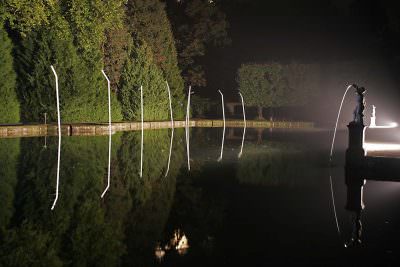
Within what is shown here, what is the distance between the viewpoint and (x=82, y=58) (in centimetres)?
3578

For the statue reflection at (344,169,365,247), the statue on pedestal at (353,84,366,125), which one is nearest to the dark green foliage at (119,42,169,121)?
the statue on pedestal at (353,84,366,125)

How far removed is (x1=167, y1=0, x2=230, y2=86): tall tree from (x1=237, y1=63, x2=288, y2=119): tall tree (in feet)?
14.0

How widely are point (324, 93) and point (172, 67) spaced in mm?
15277

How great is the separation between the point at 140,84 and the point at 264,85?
14.7 m

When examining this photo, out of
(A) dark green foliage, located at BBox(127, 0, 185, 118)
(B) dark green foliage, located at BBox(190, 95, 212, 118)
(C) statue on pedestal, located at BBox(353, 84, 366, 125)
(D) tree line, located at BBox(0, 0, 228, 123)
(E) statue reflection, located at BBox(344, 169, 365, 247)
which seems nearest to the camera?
(E) statue reflection, located at BBox(344, 169, 365, 247)

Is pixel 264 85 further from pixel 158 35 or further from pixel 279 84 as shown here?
pixel 158 35

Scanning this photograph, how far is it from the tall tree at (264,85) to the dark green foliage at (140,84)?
36.6ft

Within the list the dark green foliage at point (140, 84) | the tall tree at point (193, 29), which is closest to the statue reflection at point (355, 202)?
the dark green foliage at point (140, 84)

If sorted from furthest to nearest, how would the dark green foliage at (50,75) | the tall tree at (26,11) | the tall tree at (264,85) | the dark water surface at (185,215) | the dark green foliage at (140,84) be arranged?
the tall tree at (264,85) < the dark green foliage at (140,84) < the dark green foliage at (50,75) < the tall tree at (26,11) < the dark water surface at (185,215)

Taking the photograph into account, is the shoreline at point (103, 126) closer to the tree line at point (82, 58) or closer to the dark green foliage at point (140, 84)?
the tree line at point (82, 58)

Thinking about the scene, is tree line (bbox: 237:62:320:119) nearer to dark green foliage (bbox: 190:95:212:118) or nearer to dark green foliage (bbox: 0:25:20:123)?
dark green foliage (bbox: 190:95:212:118)

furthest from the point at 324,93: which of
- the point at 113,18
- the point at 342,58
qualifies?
the point at 113,18

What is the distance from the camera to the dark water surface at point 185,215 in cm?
780

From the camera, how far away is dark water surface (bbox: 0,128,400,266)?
7.80 meters
